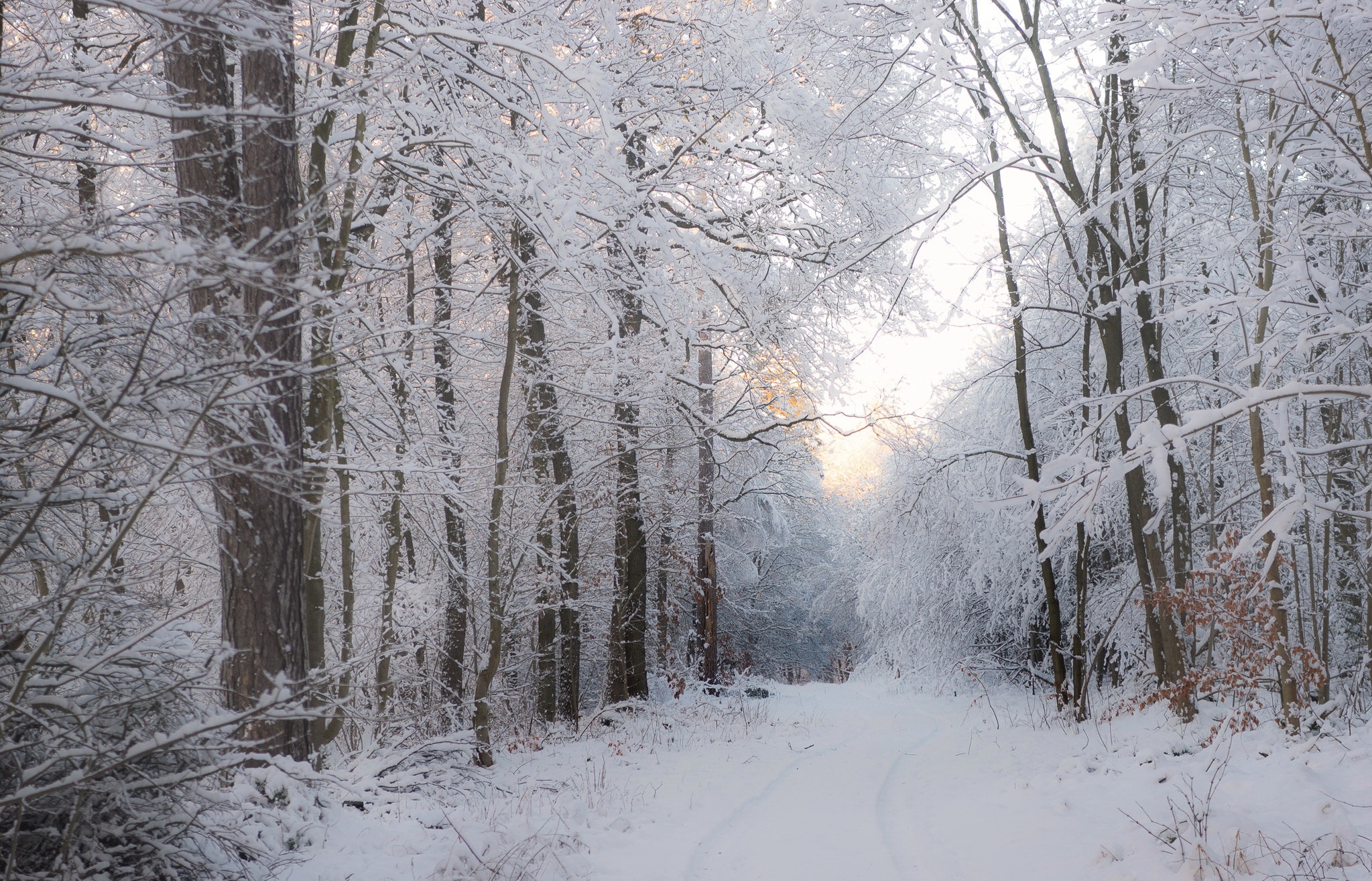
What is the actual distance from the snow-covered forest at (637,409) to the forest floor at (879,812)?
6 cm

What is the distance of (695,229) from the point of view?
444 inches

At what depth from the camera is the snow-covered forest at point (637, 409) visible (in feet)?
10.1

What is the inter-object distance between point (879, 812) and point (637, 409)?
22.8 ft

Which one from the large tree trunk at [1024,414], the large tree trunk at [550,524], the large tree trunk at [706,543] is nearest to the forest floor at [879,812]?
the large tree trunk at [1024,414]

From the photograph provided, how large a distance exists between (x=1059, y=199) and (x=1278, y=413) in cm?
1001

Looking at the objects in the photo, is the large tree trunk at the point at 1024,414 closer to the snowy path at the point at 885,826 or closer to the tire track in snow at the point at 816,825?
the snowy path at the point at 885,826

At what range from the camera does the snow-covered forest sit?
3068 millimetres

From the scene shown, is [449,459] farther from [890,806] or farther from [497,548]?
[890,806]

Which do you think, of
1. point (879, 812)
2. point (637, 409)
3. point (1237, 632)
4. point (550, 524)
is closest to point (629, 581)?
point (550, 524)

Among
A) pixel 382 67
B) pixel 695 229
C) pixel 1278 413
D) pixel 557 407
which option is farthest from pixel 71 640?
pixel 695 229

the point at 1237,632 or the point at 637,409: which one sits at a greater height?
the point at 637,409

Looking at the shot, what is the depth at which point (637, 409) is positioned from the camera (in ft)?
39.8

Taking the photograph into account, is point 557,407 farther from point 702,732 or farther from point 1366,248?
point 1366,248

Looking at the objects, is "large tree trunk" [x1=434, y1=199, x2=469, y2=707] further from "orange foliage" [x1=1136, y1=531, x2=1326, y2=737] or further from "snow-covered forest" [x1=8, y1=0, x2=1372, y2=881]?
"orange foliage" [x1=1136, y1=531, x2=1326, y2=737]
